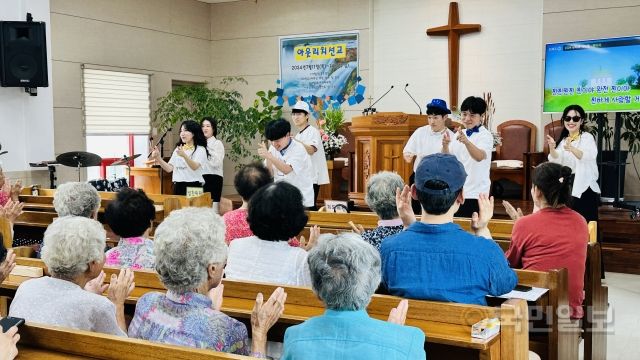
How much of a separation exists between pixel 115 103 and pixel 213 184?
306 centimetres

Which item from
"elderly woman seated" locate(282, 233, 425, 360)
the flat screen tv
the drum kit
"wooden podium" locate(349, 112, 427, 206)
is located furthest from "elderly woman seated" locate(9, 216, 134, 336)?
the flat screen tv

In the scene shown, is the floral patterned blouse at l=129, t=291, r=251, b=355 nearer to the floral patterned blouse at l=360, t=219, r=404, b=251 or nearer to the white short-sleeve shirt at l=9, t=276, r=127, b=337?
the white short-sleeve shirt at l=9, t=276, r=127, b=337

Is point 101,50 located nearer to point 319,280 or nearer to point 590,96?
point 590,96

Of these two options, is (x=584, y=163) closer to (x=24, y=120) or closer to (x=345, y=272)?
(x=345, y=272)

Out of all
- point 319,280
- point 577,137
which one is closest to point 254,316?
point 319,280

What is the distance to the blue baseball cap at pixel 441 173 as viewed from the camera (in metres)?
2.28

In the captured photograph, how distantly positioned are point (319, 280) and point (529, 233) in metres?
1.81

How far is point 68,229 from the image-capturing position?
2199 mm

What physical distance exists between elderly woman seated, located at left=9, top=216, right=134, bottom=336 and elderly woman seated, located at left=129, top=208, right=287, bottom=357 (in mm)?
206

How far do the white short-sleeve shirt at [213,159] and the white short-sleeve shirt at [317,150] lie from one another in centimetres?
103

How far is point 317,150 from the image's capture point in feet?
20.1

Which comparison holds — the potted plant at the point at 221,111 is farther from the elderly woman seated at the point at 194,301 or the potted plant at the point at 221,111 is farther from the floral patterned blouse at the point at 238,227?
the elderly woman seated at the point at 194,301

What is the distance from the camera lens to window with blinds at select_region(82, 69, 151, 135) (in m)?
8.88

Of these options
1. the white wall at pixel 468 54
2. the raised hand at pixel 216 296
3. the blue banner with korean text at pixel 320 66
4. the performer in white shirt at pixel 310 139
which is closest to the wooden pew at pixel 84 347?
the raised hand at pixel 216 296
